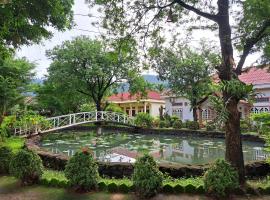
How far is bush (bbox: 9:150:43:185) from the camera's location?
8031mm

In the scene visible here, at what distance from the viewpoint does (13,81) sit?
15047 millimetres

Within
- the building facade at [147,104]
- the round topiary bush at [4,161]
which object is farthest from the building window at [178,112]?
the round topiary bush at [4,161]

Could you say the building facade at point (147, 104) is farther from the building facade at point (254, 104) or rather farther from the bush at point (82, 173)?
the bush at point (82, 173)

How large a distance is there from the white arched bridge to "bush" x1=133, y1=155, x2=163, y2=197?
516 inches

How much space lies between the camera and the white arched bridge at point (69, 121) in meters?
19.3

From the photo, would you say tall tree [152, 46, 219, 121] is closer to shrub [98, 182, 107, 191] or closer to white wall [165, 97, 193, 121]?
white wall [165, 97, 193, 121]

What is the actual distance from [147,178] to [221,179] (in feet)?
4.78

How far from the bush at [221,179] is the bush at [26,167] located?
13.0 feet

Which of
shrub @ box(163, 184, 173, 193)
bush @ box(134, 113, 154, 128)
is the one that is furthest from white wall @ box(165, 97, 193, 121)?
shrub @ box(163, 184, 173, 193)

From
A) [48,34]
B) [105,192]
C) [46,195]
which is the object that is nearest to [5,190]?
[46,195]

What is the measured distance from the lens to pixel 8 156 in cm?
945

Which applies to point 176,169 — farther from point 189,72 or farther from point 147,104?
point 147,104

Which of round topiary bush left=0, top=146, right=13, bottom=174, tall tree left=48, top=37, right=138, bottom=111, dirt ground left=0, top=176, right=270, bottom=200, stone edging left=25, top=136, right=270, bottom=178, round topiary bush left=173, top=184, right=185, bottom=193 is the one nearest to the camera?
dirt ground left=0, top=176, right=270, bottom=200

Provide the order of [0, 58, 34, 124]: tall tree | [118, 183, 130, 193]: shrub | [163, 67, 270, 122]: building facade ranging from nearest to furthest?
[118, 183, 130, 193]: shrub < [0, 58, 34, 124]: tall tree < [163, 67, 270, 122]: building facade
